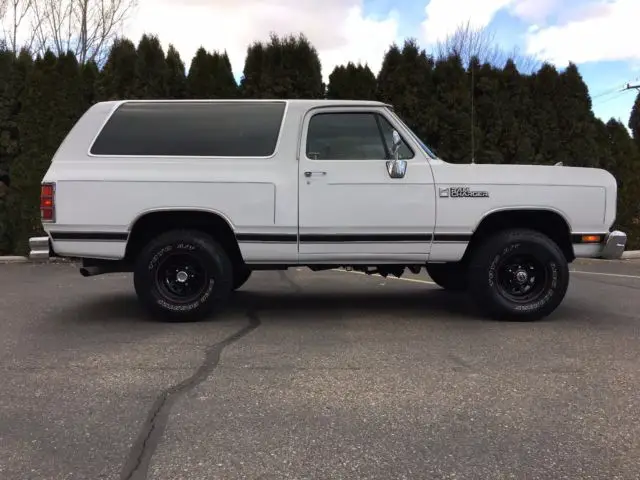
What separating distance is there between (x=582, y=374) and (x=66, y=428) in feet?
11.4

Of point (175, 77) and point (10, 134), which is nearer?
point (10, 134)

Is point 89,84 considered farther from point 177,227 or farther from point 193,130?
point 177,227

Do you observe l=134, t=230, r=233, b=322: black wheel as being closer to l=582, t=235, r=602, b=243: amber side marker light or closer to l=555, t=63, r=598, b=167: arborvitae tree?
l=582, t=235, r=602, b=243: amber side marker light

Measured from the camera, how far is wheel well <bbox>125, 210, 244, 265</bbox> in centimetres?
563

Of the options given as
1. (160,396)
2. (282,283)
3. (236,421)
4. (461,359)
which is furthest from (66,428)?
(282,283)

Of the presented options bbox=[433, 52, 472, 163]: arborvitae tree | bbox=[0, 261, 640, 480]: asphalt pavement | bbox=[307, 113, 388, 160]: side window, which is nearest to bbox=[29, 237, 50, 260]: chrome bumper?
bbox=[0, 261, 640, 480]: asphalt pavement

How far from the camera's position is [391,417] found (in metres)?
3.43

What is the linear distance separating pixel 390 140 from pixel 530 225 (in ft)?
5.65

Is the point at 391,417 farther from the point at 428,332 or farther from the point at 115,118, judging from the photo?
the point at 115,118

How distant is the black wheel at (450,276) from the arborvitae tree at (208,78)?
21.6 feet

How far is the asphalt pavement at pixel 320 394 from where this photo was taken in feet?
9.53

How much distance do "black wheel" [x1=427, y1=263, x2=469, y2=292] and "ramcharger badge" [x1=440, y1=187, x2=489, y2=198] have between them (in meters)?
1.11

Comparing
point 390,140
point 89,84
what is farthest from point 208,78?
point 390,140

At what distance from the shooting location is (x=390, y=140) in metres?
5.73
